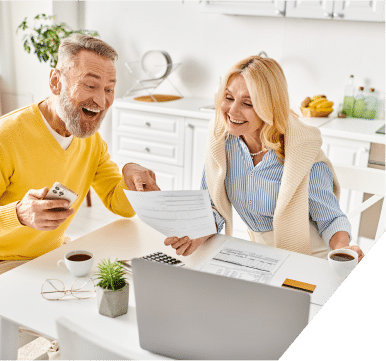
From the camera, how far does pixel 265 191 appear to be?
1.68 m

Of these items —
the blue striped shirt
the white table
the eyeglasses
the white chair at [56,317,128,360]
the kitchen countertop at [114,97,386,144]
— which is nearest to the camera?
the white chair at [56,317,128,360]

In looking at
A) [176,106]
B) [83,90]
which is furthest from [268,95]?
[176,106]

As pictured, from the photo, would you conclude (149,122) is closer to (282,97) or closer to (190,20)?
(190,20)

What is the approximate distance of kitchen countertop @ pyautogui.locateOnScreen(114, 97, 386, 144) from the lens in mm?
2797

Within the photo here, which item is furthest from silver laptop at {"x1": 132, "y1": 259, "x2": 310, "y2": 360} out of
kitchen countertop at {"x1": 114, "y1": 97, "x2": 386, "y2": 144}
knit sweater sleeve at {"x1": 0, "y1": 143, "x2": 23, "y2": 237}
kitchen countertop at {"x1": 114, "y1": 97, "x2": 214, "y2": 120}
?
kitchen countertop at {"x1": 114, "y1": 97, "x2": 214, "y2": 120}

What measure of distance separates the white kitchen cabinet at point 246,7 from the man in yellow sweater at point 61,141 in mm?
1793

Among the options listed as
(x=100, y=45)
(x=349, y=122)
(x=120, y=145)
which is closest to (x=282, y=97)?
(x=100, y=45)

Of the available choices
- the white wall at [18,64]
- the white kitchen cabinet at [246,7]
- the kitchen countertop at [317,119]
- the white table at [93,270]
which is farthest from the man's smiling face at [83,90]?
the white wall at [18,64]

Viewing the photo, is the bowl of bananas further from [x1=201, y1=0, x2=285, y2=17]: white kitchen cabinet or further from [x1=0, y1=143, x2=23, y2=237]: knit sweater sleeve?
[x1=0, y1=143, x2=23, y2=237]: knit sweater sleeve

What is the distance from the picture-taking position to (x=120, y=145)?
3.72 m

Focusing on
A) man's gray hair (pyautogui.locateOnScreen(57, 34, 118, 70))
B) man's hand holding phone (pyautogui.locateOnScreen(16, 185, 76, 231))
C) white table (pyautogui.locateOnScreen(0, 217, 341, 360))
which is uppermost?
man's gray hair (pyautogui.locateOnScreen(57, 34, 118, 70))

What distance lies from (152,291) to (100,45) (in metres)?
1.10

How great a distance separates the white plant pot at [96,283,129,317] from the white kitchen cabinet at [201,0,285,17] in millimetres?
2529

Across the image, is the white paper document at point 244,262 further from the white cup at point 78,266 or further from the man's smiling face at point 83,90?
the man's smiling face at point 83,90
